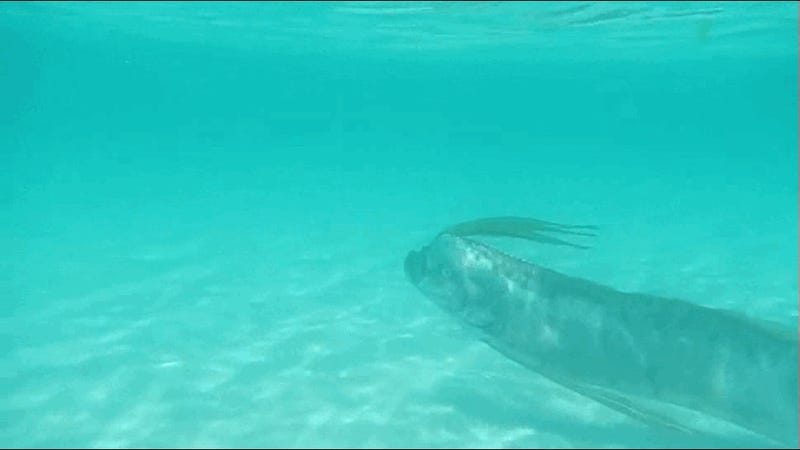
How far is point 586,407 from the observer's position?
8211 mm

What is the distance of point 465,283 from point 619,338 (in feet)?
5.61

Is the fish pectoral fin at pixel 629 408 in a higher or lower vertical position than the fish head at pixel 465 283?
lower

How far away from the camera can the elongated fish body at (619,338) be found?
21.7ft

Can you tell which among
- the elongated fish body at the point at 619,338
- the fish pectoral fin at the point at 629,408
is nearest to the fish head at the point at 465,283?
the elongated fish body at the point at 619,338

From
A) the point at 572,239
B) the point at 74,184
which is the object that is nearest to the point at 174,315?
the point at 572,239

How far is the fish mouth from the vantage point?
325 inches

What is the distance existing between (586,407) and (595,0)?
14685 mm

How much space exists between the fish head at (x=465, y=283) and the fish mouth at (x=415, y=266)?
174 millimetres

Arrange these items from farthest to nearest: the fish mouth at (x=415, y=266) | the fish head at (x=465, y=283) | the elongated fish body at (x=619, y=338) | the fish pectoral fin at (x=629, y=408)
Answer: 1. the fish mouth at (x=415, y=266)
2. the fish head at (x=465, y=283)
3. the elongated fish body at (x=619, y=338)
4. the fish pectoral fin at (x=629, y=408)

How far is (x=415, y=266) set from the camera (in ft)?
27.4

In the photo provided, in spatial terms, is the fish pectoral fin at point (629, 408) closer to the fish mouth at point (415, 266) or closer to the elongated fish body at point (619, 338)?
the elongated fish body at point (619, 338)

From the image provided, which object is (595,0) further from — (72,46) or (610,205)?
(72,46)

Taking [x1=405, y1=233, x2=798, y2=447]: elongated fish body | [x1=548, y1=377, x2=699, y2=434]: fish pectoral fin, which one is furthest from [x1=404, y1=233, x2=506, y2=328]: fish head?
[x1=548, y1=377, x2=699, y2=434]: fish pectoral fin

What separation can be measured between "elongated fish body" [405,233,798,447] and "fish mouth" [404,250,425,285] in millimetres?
14
